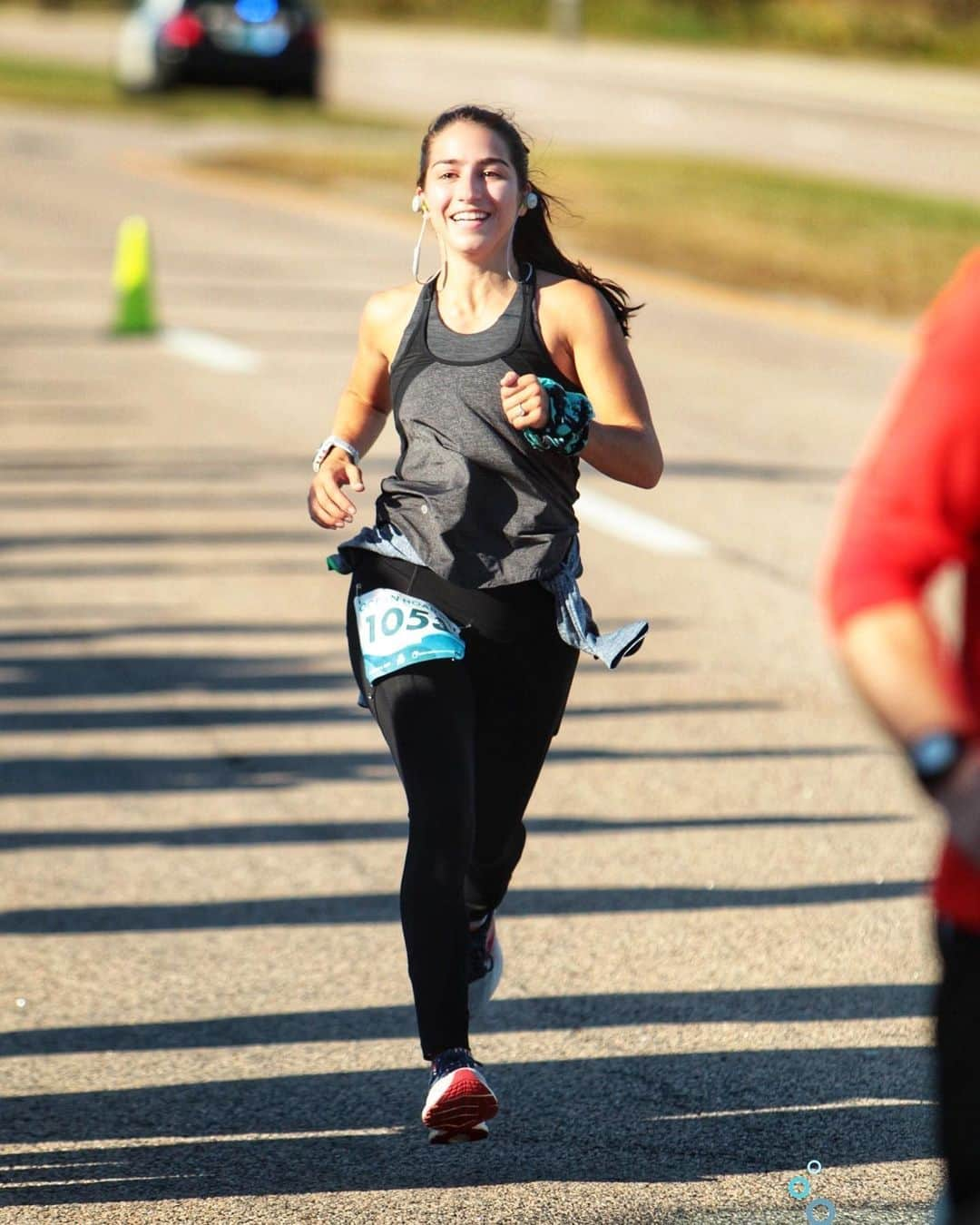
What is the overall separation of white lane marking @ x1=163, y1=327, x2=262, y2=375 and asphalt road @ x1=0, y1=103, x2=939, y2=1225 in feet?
9.54

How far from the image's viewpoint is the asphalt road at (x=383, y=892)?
4422 millimetres

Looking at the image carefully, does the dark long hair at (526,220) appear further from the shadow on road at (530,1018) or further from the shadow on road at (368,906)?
the shadow on road at (368,906)

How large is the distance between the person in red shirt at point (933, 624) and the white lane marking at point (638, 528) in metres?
7.78

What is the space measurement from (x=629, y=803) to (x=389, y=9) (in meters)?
57.0

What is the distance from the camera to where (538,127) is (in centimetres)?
3319

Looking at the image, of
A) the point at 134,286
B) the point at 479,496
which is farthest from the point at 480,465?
the point at 134,286

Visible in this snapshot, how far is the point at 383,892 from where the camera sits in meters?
6.12

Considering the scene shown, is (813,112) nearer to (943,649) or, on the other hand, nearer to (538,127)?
(538,127)

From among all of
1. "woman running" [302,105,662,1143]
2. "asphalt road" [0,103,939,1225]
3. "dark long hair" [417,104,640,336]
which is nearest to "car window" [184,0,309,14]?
"asphalt road" [0,103,939,1225]

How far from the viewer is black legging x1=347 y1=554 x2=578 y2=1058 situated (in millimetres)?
4121

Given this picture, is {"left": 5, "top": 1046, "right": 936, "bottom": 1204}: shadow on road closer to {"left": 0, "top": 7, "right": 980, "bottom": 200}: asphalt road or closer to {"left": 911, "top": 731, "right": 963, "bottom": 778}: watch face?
{"left": 911, "top": 731, "right": 963, "bottom": 778}: watch face

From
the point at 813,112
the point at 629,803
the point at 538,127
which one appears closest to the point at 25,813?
the point at 629,803

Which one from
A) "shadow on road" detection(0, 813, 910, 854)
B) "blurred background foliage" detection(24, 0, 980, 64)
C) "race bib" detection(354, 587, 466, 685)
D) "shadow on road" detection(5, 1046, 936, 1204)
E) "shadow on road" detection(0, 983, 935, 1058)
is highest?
"race bib" detection(354, 587, 466, 685)

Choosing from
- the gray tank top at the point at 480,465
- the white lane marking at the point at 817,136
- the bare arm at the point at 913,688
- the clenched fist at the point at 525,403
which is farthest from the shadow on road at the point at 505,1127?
the white lane marking at the point at 817,136
